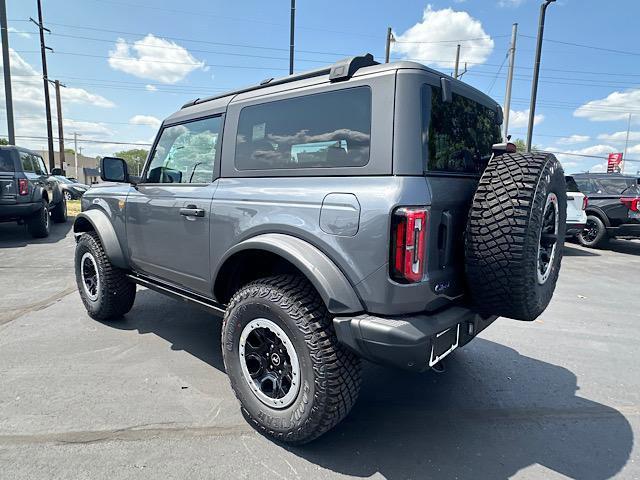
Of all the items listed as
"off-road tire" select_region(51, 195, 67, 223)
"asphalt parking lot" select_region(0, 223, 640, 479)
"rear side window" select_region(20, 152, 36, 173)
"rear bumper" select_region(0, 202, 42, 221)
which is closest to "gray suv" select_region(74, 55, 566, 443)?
"asphalt parking lot" select_region(0, 223, 640, 479)

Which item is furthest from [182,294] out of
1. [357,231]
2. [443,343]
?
[443,343]

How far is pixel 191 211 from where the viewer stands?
2934 mm

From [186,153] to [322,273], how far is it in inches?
75.6

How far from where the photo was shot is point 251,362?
8.26 ft

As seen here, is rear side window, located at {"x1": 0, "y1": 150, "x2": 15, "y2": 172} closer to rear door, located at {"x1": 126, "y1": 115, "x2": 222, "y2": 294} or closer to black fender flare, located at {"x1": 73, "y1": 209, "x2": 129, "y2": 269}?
black fender flare, located at {"x1": 73, "y1": 209, "x2": 129, "y2": 269}

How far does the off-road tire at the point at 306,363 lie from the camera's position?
2111mm

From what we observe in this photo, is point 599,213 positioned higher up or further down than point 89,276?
higher up

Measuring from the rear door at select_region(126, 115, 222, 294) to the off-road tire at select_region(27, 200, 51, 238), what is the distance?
7.13 metres

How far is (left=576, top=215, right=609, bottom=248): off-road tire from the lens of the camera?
987cm

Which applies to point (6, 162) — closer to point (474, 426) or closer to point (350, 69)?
point (350, 69)

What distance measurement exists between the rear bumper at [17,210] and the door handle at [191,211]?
7.52 metres

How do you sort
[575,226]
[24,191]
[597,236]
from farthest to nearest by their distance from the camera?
1. [597,236]
2. [575,226]
3. [24,191]

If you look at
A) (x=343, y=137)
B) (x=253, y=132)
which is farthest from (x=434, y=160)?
(x=253, y=132)

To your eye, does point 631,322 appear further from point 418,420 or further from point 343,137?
point 343,137
